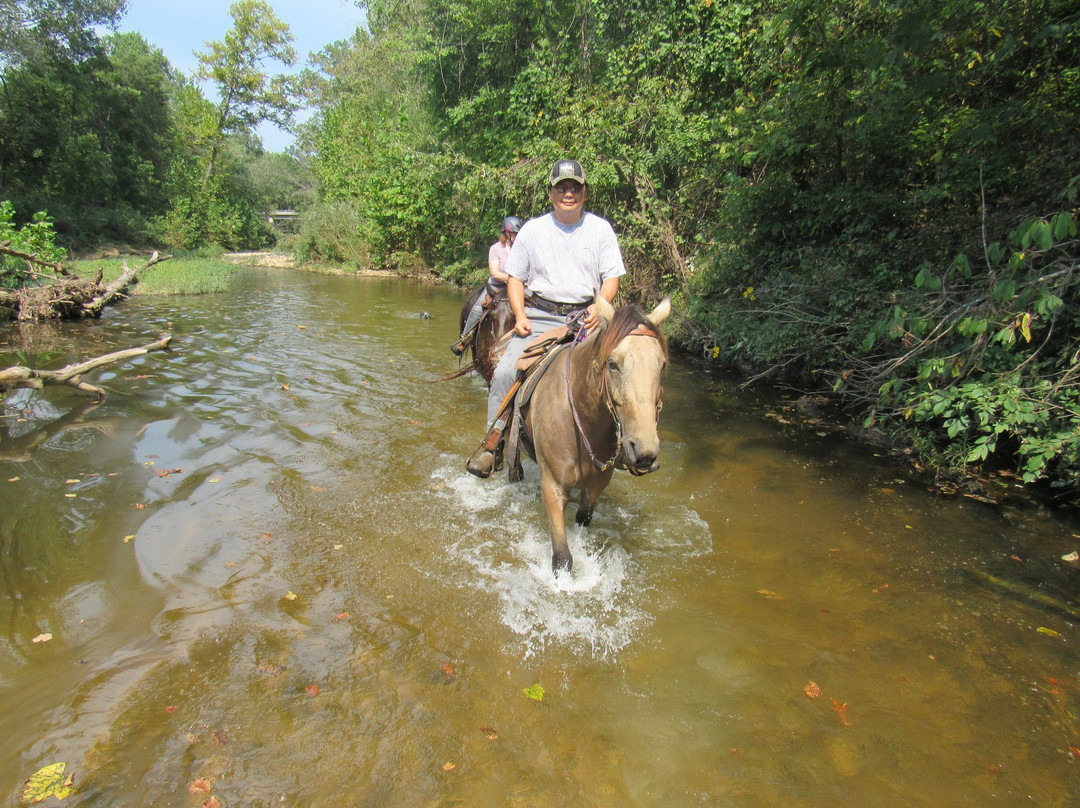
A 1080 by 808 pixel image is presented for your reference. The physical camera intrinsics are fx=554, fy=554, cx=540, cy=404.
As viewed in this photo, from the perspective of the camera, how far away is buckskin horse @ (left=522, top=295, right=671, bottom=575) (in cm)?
307

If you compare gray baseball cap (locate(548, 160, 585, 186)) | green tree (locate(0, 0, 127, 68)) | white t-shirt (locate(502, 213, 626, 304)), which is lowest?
white t-shirt (locate(502, 213, 626, 304))

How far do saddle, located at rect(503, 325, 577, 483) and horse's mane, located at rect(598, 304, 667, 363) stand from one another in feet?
3.37

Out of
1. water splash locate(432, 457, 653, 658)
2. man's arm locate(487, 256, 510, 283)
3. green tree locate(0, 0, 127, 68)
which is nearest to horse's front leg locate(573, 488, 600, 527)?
water splash locate(432, 457, 653, 658)

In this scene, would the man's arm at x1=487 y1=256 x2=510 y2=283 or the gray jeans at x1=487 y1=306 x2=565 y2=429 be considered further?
the man's arm at x1=487 y1=256 x2=510 y2=283

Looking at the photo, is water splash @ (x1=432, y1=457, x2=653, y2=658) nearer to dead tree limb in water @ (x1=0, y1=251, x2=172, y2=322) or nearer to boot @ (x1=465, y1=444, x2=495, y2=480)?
boot @ (x1=465, y1=444, x2=495, y2=480)

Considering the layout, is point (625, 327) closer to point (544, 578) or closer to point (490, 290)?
point (544, 578)

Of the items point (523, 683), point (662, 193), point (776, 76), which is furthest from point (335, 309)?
point (523, 683)

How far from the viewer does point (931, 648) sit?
3742 mm

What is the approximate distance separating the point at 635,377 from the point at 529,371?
5.72 ft

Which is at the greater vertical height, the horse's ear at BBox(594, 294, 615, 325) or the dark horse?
the horse's ear at BBox(594, 294, 615, 325)

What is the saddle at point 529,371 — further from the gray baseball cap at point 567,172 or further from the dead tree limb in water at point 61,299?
the dead tree limb in water at point 61,299

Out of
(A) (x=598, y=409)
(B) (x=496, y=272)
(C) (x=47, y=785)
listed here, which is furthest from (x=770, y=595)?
(B) (x=496, y=272)

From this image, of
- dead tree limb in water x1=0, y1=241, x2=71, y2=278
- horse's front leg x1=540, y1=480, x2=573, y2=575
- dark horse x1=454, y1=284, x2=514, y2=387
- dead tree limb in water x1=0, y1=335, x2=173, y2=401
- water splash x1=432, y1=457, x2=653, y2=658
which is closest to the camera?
water splash x1=432, y1=457, x2=653, y2=658

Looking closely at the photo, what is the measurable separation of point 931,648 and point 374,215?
1208 inches
